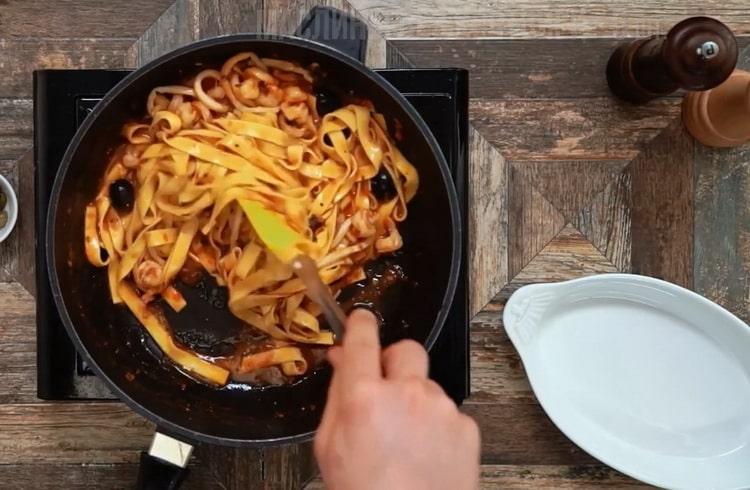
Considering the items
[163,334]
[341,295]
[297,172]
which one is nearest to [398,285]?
[341,295]

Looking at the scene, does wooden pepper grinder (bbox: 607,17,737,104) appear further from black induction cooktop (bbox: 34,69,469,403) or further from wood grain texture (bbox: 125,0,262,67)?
wood grain texture (bbox: 125,0,262,67)

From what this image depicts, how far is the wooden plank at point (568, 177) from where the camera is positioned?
100 cm

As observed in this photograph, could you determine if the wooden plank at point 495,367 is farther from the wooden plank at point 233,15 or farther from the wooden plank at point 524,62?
the wooden plank at point 233,15

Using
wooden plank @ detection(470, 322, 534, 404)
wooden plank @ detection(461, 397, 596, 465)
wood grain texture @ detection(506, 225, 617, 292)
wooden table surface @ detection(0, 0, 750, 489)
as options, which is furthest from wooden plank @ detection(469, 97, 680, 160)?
wooden plank @ detection(461, 397, 596, 465)

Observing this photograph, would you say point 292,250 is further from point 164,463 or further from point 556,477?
point 556,477

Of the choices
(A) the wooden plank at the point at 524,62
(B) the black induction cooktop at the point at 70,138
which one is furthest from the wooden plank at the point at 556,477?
(A) the wooden plank at the point at 524,62

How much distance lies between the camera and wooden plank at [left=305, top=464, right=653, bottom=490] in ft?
3.32

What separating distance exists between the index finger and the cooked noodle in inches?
9.2

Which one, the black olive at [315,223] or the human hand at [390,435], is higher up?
the black olive at [315,223]

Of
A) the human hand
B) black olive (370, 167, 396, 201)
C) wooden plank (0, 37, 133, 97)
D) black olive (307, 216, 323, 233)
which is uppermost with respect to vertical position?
wooden plank (0, 37, 133, 97)

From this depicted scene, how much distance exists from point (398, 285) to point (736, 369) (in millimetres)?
464

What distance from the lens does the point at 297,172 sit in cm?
88

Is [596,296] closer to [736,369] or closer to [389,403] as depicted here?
[736,369]

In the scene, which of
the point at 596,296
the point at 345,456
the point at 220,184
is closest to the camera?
the point at 345,456
